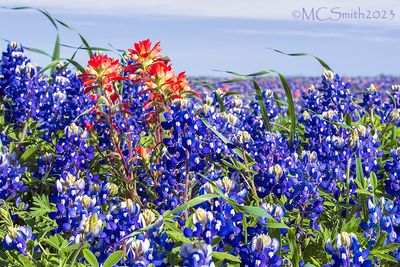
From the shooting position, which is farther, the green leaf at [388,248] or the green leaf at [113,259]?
the green leaf at [388,248]

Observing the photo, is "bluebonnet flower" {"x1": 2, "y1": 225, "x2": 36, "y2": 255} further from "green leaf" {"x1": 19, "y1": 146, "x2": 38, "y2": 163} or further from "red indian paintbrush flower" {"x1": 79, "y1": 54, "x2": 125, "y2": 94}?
"green leaf" {"x1": 19, "y1": 146, "x2": 38, "y2": 163}

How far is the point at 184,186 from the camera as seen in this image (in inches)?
174

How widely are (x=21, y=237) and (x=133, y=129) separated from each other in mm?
2315

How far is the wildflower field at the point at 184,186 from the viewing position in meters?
3.27

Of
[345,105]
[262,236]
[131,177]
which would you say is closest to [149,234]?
[262,236]

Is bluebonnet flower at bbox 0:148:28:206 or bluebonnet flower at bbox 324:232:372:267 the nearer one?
bluebonnet flower at bbox 324:232:372:267

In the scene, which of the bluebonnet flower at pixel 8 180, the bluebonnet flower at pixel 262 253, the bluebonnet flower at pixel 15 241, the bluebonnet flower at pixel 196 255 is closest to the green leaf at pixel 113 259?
the bluebonnet flower at pixel 196 255

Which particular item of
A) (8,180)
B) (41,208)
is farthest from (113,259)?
(8,180)

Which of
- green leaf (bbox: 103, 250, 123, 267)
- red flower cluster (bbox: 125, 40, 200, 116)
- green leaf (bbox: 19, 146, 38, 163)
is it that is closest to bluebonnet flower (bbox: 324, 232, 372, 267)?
green leaf (bbox: 103, 250, 123, 267)

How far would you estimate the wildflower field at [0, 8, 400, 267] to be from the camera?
327 centimetres

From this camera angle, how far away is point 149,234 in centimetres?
342

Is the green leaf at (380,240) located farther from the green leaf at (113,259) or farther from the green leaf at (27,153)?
the green leaf at (27,153)

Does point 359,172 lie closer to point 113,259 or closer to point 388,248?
point 388,248

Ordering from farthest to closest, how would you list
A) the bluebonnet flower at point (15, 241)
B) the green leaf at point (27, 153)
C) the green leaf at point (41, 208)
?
the green leaf at point (27, 153) < the green leaf at point (41, 208) < the bluebonnet flower at point (15, 241)
